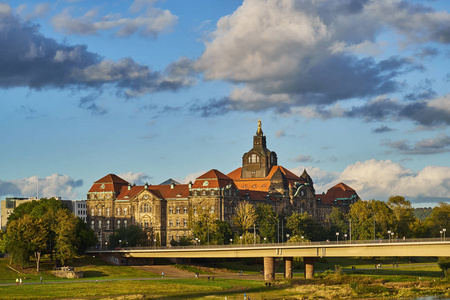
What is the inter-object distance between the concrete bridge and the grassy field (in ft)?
14.2

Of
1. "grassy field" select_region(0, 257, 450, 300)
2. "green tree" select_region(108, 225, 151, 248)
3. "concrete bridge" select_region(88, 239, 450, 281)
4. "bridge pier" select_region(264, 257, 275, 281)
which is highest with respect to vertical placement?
"green tree" select_region(108, 225, 151, 248)

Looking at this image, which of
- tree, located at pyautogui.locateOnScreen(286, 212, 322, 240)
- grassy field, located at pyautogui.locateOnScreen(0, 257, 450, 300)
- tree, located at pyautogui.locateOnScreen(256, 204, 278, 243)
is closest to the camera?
grassy field, located at pyautogui.locateOnScreen(0, 257, 450, 300)

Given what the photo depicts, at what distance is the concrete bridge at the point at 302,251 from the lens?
126688mm

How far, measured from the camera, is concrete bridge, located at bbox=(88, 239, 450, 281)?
127 metres

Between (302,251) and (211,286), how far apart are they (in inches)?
781

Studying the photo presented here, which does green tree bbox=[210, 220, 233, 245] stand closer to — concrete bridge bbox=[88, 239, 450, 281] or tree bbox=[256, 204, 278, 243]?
tree bbox=[256, 204, 278, 243]

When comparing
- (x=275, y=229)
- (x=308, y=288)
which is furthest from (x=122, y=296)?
(x=275, y=229)

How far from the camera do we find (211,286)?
129 meters

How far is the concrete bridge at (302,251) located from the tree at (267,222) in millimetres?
34125

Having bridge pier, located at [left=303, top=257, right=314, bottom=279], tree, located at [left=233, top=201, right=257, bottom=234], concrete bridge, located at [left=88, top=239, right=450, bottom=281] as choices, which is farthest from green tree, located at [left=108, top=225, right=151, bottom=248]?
bridge pier, located at [left=303, top=257, right=314, bottom=279]

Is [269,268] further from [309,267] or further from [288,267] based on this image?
[309,267]

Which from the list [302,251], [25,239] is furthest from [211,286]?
[25,239]

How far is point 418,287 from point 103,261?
225 ft

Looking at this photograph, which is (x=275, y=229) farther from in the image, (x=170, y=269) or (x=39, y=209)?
(x=39, y=209)
